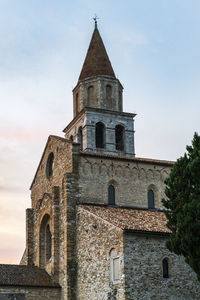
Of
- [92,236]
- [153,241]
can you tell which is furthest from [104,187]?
[153,241]

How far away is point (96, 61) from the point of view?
4534 cm

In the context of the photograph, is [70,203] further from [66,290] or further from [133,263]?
[133,263]

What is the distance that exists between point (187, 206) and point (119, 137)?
21.8m

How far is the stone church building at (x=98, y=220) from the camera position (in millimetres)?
27703

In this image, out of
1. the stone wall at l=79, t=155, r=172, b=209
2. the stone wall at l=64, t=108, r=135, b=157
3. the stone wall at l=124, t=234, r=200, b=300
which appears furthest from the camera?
the stone wall at l=64, t=108, r=135, b=157

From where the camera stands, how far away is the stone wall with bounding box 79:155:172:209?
1347 inches

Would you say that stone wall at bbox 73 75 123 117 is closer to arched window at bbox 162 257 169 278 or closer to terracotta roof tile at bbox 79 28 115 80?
terracotta roof tile at bbox 79 28 115 80

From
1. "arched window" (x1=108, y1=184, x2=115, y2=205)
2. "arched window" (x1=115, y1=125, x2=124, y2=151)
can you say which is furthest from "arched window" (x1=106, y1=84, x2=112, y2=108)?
"arched window" (x1=108, y1=184, x2=115, y2=205)

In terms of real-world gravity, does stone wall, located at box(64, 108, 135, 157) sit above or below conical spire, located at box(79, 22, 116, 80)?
below

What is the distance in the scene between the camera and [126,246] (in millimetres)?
27375

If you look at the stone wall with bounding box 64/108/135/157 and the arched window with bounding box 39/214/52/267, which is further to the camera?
the stone wall with bounding box 64/108/135/157

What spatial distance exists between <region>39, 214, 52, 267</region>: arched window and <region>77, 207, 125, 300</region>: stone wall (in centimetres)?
509

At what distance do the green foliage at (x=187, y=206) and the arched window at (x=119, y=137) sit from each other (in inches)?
766

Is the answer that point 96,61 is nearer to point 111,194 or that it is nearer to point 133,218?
point 111,194
